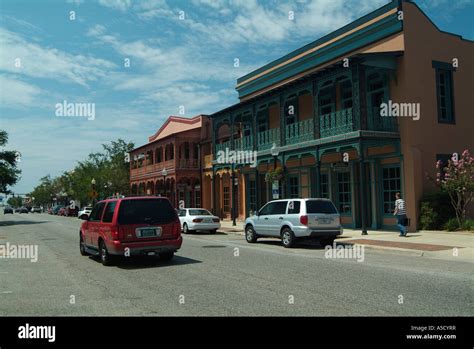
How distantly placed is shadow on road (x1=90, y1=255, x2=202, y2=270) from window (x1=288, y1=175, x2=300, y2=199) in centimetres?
1422

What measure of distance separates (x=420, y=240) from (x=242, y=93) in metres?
20.1

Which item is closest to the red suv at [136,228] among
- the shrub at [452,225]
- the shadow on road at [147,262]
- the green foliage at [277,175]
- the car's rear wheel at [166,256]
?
the shadow on road at [147,262]

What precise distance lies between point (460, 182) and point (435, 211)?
64.9 inches

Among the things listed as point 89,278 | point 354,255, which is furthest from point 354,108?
point 89,278

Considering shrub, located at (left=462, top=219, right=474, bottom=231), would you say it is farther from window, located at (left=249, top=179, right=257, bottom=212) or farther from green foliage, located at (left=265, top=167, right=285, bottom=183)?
window, located at (left=249, top=179, right=257, bottom=212)

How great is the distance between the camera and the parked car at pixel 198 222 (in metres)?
24.3

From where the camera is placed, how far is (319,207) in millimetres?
16078

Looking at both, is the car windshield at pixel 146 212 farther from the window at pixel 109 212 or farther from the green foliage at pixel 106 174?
the green foliage at pixel 106 174

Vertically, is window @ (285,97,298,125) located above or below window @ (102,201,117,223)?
above

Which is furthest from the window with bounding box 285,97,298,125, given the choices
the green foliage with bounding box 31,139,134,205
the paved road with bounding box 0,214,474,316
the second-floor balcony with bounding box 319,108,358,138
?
the green foliage with bounding box 31,139,134,205

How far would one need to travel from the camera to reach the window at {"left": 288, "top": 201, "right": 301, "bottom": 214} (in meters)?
16.2
